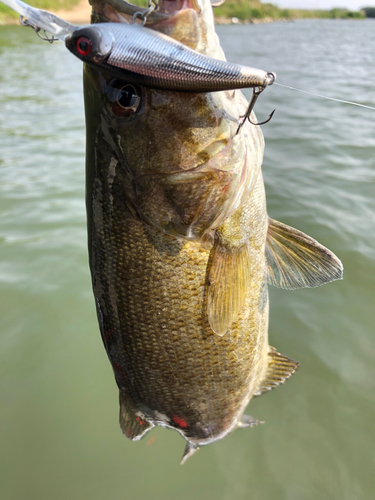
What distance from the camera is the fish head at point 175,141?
3.30 feet

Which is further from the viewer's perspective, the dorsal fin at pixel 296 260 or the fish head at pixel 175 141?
the dorsal fin at pixel 296 260

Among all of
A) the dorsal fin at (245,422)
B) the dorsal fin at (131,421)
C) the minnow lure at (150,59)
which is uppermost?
the minnow lure at (150,59)

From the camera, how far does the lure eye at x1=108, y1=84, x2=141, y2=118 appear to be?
1.09 meters

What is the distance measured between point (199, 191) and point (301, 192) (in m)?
4.05

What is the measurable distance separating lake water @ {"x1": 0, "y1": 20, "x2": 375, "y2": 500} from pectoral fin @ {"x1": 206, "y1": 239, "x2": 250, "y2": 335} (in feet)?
4.47

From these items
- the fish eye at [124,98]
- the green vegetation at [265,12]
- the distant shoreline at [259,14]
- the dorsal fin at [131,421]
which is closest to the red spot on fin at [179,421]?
the dorsal fin at [131,421]

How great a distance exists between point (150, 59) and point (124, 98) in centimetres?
31

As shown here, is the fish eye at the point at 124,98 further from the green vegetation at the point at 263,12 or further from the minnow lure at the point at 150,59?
the green vegetation at the point at 263,12

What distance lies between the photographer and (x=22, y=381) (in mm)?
2645

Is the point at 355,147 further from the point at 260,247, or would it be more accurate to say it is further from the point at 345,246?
the point at 260,247

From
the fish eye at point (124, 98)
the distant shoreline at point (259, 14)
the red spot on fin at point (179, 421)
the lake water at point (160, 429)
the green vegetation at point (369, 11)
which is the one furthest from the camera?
the green vegetation at point (369, 11)

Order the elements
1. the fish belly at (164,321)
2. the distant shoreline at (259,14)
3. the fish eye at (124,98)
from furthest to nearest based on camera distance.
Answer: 1. the distant shoreline at (259,14)
2. the fish belly at (164,321)
3. the fish eye at (124,98)

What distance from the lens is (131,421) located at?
1790 millimetres

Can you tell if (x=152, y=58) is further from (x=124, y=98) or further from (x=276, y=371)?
(x=276, y=371)
